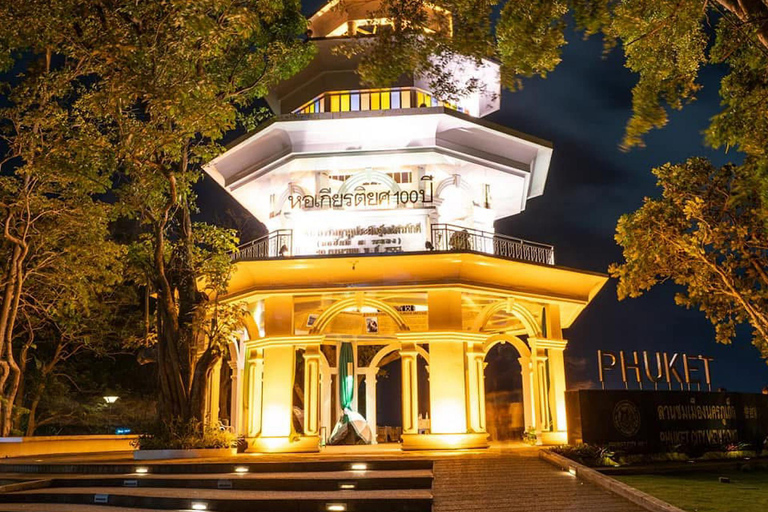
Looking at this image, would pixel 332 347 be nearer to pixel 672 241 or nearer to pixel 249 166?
pixel 249 166

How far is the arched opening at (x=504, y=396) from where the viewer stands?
23.9 m

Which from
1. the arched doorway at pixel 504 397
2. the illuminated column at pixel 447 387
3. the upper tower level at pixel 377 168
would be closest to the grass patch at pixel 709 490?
the illuminated column at pixel 447 387

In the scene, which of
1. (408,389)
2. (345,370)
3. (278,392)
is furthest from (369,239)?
(345,370)

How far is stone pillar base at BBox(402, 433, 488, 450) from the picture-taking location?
50.4 feet

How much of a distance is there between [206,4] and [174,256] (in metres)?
6.25

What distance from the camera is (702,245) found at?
15.5 m

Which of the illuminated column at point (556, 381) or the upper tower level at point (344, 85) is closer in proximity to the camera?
the illuminated column at point (556, 381)

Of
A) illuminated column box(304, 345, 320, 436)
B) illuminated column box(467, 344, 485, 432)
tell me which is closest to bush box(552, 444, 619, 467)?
illuminated column box(467, 344, 485, 432)

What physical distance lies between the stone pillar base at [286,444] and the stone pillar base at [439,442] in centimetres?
205

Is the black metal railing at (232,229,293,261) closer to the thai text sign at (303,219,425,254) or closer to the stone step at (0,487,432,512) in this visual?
the thai text sign at (303,219,425,254)

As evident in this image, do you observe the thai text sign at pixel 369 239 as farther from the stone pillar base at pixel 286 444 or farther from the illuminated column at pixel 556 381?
the stone pillar base at pixel 286 444

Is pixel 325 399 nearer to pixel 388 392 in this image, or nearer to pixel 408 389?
pixel 408 389

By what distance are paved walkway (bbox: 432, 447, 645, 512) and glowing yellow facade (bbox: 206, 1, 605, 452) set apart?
12.7ft

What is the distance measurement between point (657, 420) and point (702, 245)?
3893mm
